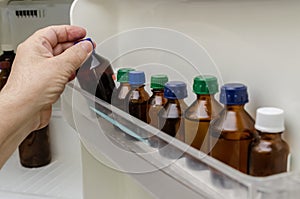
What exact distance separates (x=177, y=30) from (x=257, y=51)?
0.18 metres

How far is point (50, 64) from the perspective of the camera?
0.65 m

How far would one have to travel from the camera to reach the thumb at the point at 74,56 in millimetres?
656

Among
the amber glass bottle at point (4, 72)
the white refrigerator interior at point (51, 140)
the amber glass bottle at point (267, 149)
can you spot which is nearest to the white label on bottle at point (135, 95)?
the amber glass bottle at point (267, 149)

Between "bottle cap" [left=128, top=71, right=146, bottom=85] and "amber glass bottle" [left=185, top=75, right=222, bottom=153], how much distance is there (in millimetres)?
117

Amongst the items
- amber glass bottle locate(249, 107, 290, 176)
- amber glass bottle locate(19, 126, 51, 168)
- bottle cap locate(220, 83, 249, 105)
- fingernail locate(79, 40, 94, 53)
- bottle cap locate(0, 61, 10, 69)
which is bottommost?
amber glass bottle locate(19, 126, 51, 168)

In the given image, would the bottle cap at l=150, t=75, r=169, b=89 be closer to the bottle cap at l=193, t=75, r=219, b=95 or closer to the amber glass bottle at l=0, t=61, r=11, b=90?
the bottle cap at l=193, t=75, r=219, b=95

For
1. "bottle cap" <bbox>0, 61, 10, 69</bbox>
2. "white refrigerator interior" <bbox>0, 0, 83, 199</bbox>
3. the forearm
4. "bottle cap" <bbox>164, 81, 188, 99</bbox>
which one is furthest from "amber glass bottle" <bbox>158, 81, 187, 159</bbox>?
"bottle cap" <bbox>0, 61, 10, 69</bbox>

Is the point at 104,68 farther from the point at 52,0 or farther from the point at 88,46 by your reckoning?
the point at 52,0

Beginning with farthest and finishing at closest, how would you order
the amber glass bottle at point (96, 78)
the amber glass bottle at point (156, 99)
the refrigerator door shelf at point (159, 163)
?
1. the amber glass bottle at point (96, 78)
2. the amber glass bottle at point (156, 99)
3. the refrigerator door shelf at point (159, 163)

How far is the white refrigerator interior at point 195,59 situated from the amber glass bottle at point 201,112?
5 centimetres

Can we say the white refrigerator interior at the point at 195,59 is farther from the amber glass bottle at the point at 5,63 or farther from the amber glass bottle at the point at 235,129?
the amber glass bottle at the point at 5,63

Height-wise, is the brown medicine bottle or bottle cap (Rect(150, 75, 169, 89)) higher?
bottle cap (Rect(150, 75, 169, 89))

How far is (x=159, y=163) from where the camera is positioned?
0.50m

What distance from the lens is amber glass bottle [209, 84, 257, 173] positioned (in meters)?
0.47
